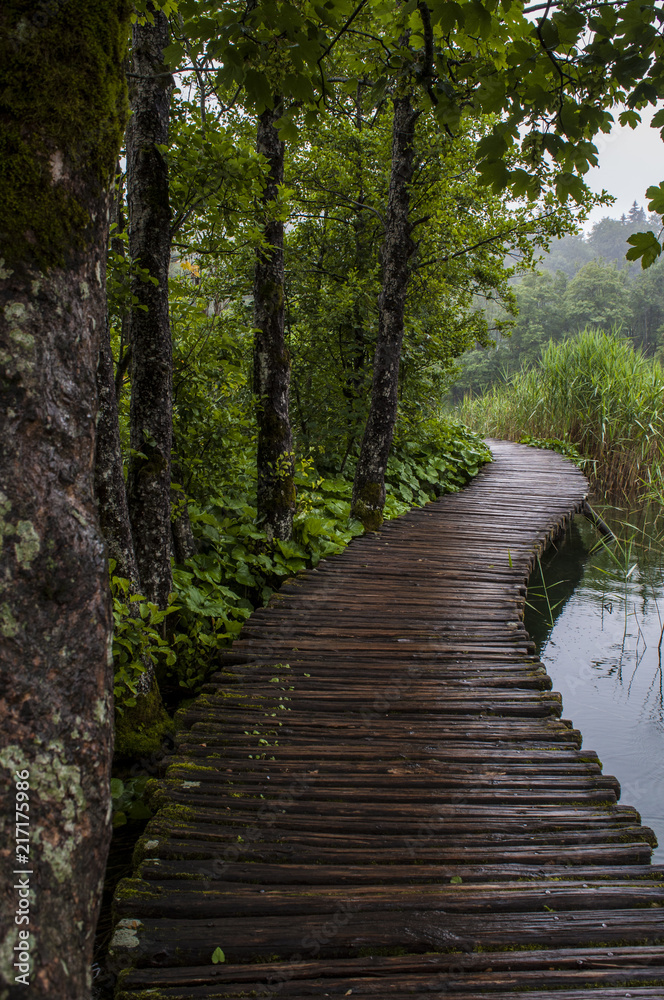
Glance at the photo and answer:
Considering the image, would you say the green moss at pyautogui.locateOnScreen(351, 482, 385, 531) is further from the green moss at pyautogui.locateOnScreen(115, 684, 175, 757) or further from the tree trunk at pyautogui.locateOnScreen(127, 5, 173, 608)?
the green moss at pyautogui.locateOnScreen(115, 684, 175, 757)

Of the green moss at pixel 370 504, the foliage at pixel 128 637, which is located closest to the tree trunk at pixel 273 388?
the green moss at pixel 370 504

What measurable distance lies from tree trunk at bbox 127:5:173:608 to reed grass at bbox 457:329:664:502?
8949 millimetres

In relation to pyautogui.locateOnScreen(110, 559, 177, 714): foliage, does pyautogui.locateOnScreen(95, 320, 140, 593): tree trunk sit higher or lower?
higher

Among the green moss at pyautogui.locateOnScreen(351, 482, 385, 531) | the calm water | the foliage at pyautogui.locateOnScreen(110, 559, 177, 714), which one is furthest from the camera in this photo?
the green moss at pyautogui.locateOnScreen(351, 482, 385, 531)

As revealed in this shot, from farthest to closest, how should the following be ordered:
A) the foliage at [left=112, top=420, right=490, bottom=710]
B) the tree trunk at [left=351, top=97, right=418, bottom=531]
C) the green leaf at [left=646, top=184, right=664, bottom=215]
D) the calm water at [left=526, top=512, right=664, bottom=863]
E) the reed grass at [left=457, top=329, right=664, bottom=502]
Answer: the reed grass at [left=457, top=329, right=664, bottom=502] → the tree trunk at [left=351, top=97, right=418, bottom=531] → the calm water at [left=526, top=512, right=664, bottom=863] → the foliage at [left=112, top=420, right=490, bottom=710] → the green leaf at [left=646, top=184, right=664, bottom=215]

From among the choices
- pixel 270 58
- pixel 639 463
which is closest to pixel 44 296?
pixel 270 58

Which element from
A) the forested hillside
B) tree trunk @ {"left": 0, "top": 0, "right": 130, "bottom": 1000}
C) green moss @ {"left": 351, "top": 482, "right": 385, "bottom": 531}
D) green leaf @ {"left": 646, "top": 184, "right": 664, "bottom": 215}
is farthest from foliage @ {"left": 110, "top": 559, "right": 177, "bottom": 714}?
the forested hillside

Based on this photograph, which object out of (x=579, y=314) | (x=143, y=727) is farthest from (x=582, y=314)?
(x=143, y=727)

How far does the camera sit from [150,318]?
149 inches

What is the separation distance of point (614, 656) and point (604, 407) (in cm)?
702

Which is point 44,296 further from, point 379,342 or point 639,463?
point 639,463

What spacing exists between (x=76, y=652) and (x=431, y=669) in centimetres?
287

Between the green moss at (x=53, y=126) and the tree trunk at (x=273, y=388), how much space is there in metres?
4.03

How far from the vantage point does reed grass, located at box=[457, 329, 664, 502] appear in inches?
454
